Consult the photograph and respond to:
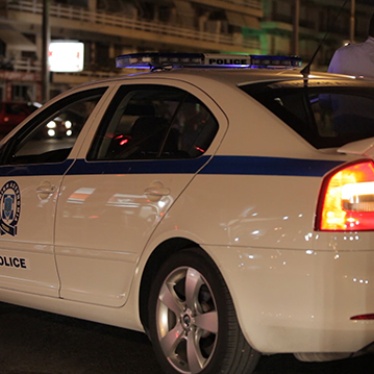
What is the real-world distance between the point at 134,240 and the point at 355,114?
1.26 metres

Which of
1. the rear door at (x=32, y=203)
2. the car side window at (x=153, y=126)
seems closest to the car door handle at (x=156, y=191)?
the car side window at (x=153, y=126)

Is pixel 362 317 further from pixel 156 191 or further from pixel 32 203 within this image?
pixel 32 203

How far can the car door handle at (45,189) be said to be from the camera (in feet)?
15.7

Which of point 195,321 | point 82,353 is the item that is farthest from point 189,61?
point 195,321

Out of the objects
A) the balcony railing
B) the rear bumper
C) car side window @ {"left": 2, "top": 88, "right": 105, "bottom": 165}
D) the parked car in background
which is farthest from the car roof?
the balcony railing

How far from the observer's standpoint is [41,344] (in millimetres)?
5141

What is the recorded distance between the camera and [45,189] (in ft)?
15.8

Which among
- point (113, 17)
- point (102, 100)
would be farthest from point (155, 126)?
point (113, 17)

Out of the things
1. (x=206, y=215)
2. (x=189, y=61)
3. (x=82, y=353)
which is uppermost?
(x=189, y=61)

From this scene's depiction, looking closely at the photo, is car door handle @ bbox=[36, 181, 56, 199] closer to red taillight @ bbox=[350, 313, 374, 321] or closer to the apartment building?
red taillight @ bbox=[350, 313, 374, 321]

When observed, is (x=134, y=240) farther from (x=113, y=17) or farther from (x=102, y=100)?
(x=113, y=17)

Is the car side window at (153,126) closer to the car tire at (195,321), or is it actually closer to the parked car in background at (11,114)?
the car tire at (195,321)

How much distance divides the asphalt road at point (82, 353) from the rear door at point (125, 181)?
38cm

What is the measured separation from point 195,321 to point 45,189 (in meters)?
1.25
